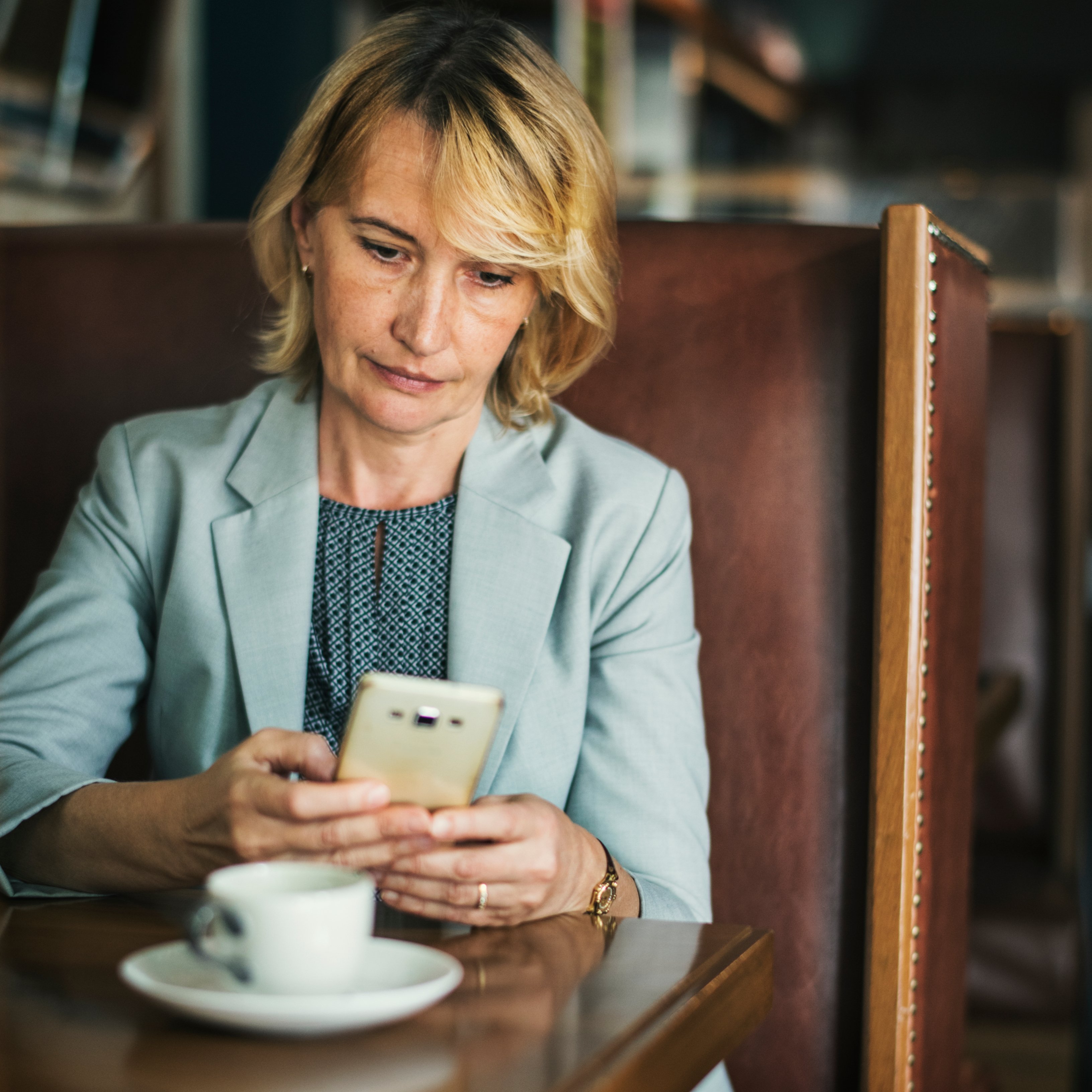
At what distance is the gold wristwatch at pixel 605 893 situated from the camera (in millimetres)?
936

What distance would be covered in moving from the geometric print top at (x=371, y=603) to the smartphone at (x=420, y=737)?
1.44 ft

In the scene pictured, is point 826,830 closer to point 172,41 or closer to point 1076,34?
point 172,41

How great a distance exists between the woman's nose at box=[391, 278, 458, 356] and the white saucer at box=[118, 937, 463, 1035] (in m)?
0.56

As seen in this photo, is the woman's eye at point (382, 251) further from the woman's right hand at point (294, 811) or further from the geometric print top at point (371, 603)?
the woman's right hand at point (294, 811)

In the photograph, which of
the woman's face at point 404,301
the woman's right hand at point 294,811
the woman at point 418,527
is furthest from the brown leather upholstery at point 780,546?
the woman's right hand at point 294,811

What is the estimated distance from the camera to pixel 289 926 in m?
0.59

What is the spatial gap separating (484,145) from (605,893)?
596mm

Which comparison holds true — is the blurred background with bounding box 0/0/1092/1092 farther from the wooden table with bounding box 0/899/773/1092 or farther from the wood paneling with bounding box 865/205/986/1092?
the wooden table with bounding box 0/899/773/1092

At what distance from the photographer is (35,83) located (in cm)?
291

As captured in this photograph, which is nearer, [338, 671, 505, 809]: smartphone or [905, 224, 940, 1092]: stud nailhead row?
[338, 671, 505, 809]: smartphone

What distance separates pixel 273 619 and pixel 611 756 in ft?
1.00

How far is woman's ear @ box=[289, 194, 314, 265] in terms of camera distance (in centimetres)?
122

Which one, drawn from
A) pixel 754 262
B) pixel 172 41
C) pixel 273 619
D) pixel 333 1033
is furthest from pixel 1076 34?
pixel 333 1033

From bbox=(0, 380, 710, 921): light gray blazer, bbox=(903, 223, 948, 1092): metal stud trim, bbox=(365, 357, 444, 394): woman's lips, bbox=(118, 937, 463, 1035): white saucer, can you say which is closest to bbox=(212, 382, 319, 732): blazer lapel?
bbox=(0, 380, 710, 921): light gray blazer
